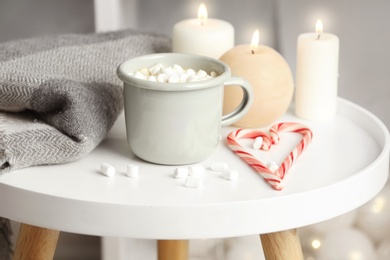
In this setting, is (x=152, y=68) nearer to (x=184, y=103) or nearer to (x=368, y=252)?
(x=184, y=103)

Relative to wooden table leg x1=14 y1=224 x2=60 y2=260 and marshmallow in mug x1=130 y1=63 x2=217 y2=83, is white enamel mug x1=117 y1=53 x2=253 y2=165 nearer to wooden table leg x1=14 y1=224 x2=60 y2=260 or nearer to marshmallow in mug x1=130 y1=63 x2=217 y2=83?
marshmallow in mug x1=130 y1=63 x2=217 y2=83

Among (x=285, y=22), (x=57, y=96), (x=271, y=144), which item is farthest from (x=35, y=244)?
(x=285, y=22)

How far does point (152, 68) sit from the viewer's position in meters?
0.78

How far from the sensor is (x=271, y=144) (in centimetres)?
80

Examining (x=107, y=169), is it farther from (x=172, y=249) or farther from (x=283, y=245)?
(x=172, y=249)

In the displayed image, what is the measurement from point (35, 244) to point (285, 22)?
0.56 metres

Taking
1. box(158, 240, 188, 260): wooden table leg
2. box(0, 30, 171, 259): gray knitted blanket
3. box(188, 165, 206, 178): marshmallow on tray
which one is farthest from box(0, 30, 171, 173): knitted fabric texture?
box(158, 240, 188, 260): wooden table leg

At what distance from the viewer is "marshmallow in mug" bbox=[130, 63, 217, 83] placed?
0.73 meters

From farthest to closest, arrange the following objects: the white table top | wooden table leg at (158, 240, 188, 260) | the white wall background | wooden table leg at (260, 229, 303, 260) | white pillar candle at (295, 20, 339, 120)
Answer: the white wall background < wooden table leg at (158, 240, 188, 260) < white pillar candle at (295, 20, 339, 120) < wooden table leg at (260, 229, 303, 260) < the white table top

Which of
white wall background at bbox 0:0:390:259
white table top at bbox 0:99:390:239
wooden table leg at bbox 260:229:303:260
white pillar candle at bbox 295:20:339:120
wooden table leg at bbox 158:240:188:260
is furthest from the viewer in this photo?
white wall background at bbox 0:0:390:259

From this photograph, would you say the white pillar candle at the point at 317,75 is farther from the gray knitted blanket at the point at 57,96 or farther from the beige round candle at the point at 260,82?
the gray knitted blanket at the point at 57,96

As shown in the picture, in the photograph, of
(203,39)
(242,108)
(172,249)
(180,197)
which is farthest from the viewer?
(172,249)

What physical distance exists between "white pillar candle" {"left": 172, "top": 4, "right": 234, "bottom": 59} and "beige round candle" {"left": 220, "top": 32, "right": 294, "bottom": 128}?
53mm

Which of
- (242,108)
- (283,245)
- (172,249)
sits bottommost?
(172,249)
